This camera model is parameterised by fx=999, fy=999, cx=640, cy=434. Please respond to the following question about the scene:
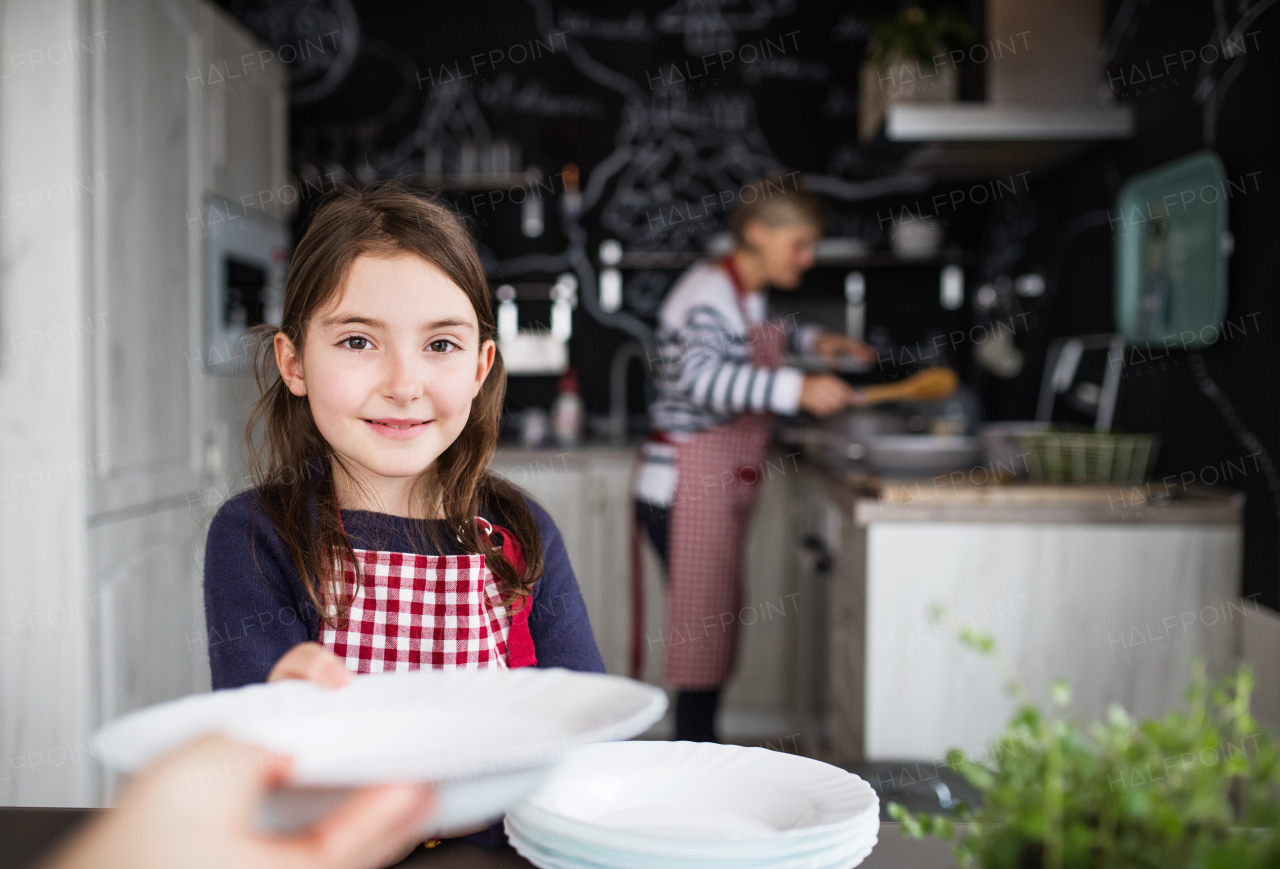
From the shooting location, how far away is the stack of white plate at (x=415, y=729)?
353mm

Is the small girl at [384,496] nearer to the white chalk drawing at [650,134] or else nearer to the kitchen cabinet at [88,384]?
the kitchen cabinet at [88,384]

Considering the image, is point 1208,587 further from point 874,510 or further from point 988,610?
point 874,510

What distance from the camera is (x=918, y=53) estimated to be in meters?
2.42

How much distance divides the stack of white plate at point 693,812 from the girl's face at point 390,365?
282mm

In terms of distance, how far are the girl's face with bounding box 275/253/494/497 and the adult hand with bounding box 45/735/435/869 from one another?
0.42 meters

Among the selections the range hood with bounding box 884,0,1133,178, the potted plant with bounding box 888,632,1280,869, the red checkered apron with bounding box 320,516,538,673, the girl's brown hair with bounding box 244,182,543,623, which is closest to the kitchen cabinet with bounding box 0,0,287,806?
the girl's brown hair with bounding box 244,182,543,623

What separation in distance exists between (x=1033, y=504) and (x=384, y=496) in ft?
4.03

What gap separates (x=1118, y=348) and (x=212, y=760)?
2.23 meters

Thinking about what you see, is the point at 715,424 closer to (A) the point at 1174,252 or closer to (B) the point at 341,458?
(A) the point at 1174,252

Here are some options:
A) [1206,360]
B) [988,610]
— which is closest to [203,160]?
[988,610]

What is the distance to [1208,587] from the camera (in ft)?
5.47

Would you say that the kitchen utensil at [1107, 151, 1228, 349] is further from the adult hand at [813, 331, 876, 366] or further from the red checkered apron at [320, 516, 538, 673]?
the red checkered apron at [320, 516, 538, 673]

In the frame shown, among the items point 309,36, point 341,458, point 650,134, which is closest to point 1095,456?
point 341,458

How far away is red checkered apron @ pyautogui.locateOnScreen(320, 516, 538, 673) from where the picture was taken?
2.63 feet
